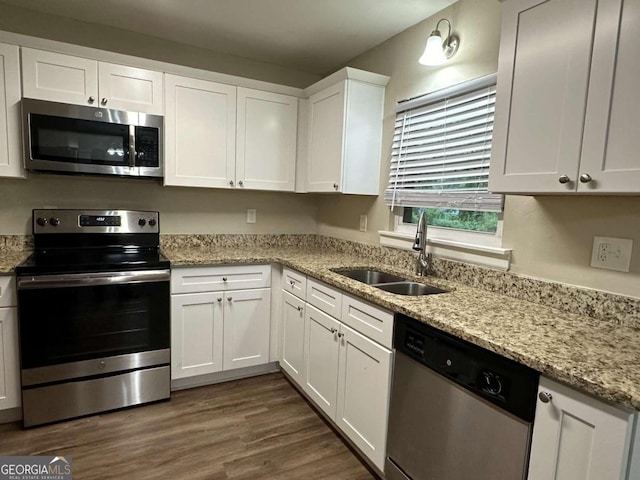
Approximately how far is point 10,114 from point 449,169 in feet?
8.31

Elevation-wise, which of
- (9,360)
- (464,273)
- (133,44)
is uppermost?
(133,44)

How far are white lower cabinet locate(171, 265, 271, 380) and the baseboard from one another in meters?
0.07

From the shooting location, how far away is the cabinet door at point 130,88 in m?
2.38

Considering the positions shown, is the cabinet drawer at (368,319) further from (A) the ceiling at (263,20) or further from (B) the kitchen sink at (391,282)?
(A) the ceiling at (263,20)

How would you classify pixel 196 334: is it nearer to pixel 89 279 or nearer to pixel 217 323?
pixel 217 323

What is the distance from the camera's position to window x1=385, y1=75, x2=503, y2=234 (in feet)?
6.42

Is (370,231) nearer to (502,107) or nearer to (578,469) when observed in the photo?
(502,107)

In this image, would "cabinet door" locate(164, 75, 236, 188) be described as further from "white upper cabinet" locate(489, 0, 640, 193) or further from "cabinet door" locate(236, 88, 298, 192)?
"white upper cabinet" locate(489, 0, 640, 193)

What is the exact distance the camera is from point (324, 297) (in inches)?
85.3

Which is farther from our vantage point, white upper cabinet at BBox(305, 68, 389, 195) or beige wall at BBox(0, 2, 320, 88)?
white upper cabinet at BBox(305, 68, 389, 195)

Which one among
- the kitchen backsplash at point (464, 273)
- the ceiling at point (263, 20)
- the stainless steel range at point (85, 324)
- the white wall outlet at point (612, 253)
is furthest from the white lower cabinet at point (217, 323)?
the white wall outlet at point (612, 253)

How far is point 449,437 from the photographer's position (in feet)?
4.50

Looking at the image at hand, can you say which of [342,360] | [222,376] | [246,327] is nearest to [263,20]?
[246,327]

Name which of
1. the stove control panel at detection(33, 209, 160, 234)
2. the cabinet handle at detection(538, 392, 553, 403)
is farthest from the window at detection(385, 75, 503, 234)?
the stove control panel at detection(33, 209, 160, 234)
